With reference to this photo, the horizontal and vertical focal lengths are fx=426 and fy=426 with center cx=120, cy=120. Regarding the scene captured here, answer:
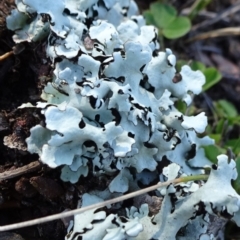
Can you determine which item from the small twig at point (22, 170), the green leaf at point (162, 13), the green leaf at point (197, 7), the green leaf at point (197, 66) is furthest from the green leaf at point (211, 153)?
the green leaf at point (197, 7)

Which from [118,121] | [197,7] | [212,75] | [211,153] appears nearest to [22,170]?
[118,121]

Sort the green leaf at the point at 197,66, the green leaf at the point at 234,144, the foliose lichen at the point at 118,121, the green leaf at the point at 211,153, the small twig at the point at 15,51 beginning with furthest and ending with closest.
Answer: the green leaf at the point at 197,66, the green leaf at the point at 234,144, the green leaf at the point at 211,153, the small twig at the point at 15,51, the foliose lichen at the point at 118,121

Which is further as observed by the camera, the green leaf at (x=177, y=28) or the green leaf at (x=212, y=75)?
the green leaf at (x=177, y=28)

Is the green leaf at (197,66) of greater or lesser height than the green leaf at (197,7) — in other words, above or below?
below

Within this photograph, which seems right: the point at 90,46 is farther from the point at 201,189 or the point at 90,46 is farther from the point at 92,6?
the point at 201,189

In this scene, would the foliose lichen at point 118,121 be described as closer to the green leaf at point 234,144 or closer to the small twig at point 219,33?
the green leaf at point 234,144

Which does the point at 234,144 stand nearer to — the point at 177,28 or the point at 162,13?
the point at 177,28
